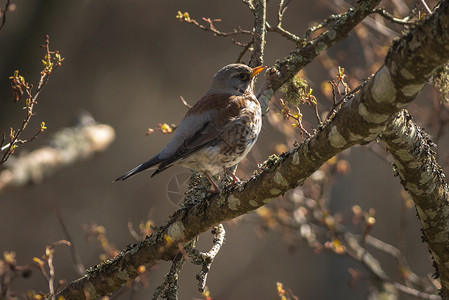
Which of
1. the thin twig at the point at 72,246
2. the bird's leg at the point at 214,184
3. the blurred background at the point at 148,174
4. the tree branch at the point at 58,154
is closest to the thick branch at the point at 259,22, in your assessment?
the bird's leg at the point at 214,184

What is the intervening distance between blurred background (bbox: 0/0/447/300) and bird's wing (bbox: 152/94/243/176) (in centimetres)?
530

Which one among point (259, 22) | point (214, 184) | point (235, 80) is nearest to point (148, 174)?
point (235, 80)

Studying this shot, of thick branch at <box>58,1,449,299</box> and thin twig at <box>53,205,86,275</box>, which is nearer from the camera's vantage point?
thick branch at <box>58,1,449,299</box>

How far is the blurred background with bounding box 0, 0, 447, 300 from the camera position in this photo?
10.4 metres

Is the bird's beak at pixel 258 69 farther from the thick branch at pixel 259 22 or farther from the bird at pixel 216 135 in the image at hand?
the thick branch at pixel 259 22

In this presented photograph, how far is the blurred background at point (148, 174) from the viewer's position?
10430 mm

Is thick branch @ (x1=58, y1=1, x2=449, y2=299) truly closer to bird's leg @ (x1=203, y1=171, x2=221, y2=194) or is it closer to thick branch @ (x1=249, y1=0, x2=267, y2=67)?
bird's leg @ (x1=203, y1=171, x2=221, y2=194)

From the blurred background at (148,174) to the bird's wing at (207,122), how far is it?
530 centimetres

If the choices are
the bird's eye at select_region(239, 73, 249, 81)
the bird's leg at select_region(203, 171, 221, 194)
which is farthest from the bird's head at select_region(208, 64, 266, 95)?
the bird's leg at select_region(203, 171, 221, 194)

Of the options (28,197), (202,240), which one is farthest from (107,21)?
(202,240)

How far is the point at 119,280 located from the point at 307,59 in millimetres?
2064

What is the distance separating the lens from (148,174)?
480 inches

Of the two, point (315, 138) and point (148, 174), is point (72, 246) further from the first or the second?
point (148, 174)

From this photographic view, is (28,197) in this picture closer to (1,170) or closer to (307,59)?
(1,170)
